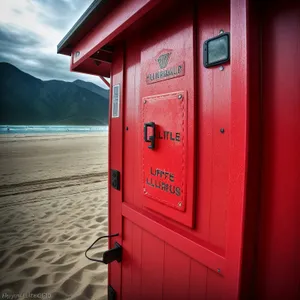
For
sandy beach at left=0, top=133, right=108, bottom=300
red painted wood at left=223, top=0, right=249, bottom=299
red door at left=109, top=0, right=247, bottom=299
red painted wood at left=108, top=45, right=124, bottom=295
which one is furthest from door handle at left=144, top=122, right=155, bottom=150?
sandy beach at left=0, top=133, right=108, bottom=300

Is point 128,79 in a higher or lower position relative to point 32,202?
higher

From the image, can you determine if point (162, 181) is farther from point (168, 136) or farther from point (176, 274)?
point (176, 274)

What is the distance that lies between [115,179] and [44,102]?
99.0m

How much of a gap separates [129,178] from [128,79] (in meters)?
0.86

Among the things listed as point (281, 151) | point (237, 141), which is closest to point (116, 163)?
point (237, 141)

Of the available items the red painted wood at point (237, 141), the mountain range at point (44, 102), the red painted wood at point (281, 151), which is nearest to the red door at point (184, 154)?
the red painted wood at point (237, 141)

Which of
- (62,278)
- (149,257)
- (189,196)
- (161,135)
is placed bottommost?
(62,278)

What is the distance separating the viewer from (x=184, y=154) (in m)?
1.27

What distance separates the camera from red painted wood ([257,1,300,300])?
2.85 ft

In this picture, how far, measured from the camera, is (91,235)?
3602mm

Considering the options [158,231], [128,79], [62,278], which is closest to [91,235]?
[62,278]

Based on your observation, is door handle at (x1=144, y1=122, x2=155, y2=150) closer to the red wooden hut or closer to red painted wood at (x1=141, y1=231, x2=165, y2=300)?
the red wooden hut

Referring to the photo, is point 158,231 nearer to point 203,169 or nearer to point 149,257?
point 149,257

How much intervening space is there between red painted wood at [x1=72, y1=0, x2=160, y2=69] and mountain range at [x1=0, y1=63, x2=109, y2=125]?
3061 inches
